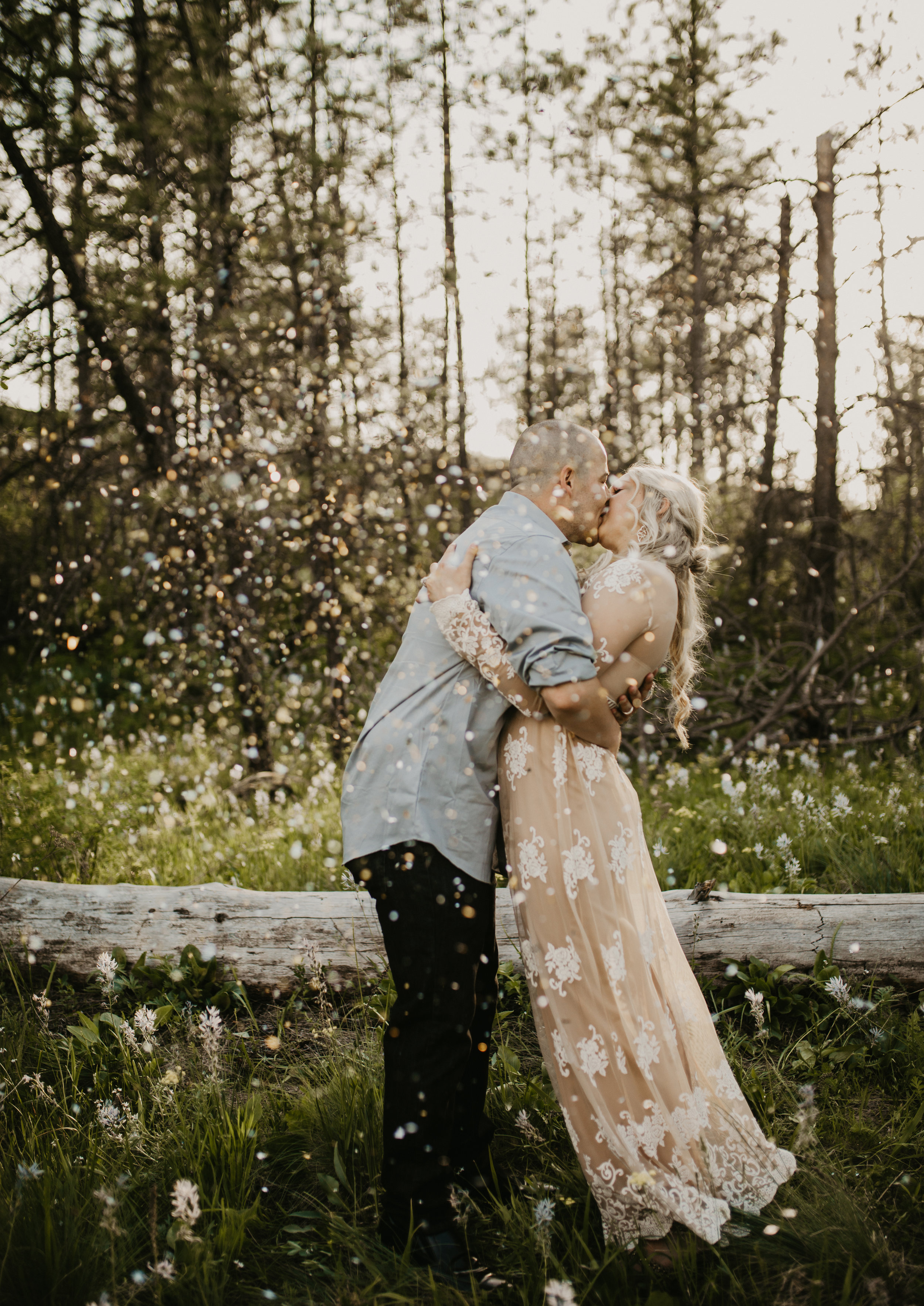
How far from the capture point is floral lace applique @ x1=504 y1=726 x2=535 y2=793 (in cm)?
232

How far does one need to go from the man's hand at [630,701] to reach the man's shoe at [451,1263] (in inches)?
59.7

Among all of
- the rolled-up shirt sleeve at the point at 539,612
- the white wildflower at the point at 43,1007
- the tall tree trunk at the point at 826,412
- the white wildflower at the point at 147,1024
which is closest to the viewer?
the rolled-up shirt sleeve at the point at 539,612

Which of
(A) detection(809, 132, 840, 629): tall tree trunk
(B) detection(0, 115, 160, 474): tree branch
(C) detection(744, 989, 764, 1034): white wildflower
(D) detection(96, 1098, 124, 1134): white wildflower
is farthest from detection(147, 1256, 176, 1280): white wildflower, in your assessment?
(A) detection(809, 132, 840, 629): tall tree trunk

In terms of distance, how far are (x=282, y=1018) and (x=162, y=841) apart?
2239mm

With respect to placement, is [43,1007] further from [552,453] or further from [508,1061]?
[552,453]

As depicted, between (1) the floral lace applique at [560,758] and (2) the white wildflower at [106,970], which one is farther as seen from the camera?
(2) the white wildflower at [106,970]

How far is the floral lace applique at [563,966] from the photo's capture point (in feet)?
7.48

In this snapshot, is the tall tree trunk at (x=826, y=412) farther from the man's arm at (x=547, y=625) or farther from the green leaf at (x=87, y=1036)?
the green leaf at (x=87, y=1036)

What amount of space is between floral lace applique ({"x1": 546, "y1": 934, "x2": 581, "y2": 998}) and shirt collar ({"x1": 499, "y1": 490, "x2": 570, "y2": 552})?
45.7 inches

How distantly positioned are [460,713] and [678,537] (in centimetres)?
92

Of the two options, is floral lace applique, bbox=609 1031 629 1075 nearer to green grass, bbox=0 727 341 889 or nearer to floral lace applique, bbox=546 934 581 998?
floral lace applique, bbox=546 934 581 998

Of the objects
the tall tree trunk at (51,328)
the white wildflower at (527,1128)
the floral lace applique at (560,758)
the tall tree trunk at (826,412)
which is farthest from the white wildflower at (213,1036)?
the tall tree trunk at (826,412)

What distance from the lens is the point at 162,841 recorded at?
5281 mm

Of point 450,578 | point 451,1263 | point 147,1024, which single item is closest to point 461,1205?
point 451,1263
